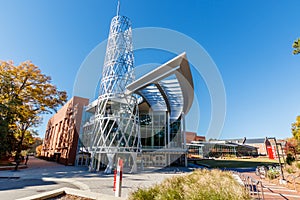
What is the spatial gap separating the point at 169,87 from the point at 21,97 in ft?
61.4

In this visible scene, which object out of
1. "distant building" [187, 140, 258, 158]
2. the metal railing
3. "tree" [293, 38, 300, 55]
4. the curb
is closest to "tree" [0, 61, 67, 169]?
the curb

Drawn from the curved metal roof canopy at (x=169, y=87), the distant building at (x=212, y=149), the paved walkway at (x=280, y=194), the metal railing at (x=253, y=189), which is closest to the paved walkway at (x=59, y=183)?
the metal railing at (x=253, y=189)

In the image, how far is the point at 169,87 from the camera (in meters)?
23.2

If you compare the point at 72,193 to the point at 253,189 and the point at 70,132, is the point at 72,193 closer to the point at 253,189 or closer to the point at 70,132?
the point at 253,189

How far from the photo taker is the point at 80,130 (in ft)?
81.2

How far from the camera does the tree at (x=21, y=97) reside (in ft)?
56.3

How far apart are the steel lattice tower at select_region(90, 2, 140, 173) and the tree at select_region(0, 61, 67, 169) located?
797cm

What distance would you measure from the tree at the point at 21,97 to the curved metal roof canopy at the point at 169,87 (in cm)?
1122

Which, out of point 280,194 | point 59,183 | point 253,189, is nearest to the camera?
point 253,189

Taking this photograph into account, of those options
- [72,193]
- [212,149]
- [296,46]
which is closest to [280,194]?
[296,46]

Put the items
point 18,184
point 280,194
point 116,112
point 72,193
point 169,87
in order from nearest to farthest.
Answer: point 72,193 → point 280,194 → point 18,184 → point 116,112 → point 169,87

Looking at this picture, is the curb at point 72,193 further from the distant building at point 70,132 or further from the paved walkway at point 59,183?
the distant building at point 70,132

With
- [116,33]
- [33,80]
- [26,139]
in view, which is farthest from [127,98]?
[26,139]

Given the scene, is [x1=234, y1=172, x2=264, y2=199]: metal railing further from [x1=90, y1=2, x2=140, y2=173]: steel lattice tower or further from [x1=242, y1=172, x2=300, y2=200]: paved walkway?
[x1=90, y1=2, x2=140, y2=173]: steel lattice tower
